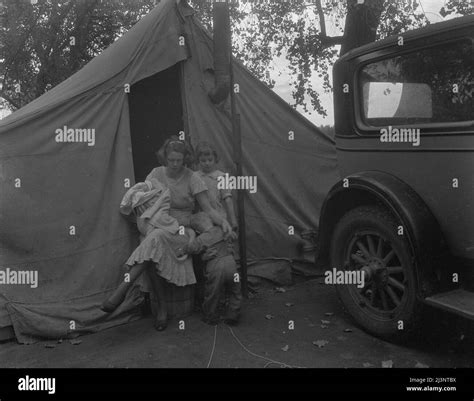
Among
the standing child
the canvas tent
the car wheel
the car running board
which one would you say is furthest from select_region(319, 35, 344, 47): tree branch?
the car running board

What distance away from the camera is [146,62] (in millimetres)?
4828

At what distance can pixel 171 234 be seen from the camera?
4.28 metres

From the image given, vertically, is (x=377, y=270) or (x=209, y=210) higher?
(x=209, y=210)

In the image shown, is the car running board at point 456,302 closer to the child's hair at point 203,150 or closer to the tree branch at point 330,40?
the child's hair at point 203,150

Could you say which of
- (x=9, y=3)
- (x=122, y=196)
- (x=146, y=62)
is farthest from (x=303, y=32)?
(x=122, y=196)

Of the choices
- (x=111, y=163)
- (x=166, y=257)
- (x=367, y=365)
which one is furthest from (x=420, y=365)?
(x=111, y=163)

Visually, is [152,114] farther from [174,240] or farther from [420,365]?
[420,365]

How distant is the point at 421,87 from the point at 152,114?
2.89m

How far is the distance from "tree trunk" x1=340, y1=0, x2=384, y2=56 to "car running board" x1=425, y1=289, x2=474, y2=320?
5610 millimetres

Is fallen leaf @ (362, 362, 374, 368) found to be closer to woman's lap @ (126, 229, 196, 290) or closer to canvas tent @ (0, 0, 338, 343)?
woman's lap @ (126, 229, 196, 290)

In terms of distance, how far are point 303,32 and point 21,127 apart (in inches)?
366

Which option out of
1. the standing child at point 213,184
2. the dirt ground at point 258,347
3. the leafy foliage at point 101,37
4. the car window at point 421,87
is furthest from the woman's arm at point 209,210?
the leafy foliage at point 101,37

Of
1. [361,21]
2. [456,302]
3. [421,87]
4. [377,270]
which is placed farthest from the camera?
[361,21]

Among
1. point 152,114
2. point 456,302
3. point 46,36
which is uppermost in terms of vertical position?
point 46,36
